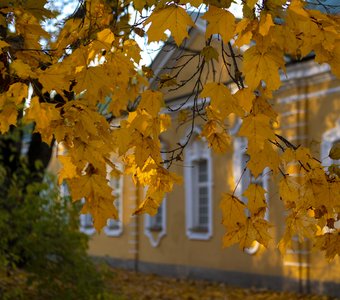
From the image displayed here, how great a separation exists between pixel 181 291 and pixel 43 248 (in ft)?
19.4

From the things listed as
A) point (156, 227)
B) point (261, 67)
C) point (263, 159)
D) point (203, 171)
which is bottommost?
point (263, 159)

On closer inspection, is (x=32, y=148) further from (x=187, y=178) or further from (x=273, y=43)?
(x=273, y=43)

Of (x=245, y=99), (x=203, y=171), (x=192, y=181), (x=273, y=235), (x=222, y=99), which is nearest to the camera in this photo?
(x=222, y=99)

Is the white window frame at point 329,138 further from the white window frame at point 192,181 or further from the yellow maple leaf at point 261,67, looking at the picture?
the yellow maple leaf at point 261,67

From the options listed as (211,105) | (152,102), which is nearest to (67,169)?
(152,102)

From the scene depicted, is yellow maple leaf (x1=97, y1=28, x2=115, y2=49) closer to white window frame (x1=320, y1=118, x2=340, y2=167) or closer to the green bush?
the green bush

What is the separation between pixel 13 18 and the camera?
4.83 m

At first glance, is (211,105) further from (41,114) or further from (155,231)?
(155,231)

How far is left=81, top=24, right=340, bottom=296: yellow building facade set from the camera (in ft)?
44.9

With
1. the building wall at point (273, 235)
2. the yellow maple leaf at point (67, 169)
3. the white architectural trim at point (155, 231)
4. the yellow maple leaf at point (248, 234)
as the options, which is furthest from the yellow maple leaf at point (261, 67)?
the white architectural trim at point (155, 231)

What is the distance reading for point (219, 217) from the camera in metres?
16.4

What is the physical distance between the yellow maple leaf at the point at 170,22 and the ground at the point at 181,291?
9528 millimetres

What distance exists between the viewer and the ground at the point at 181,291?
1365cm

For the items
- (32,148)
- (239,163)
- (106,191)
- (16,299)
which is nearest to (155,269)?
(239,163)
